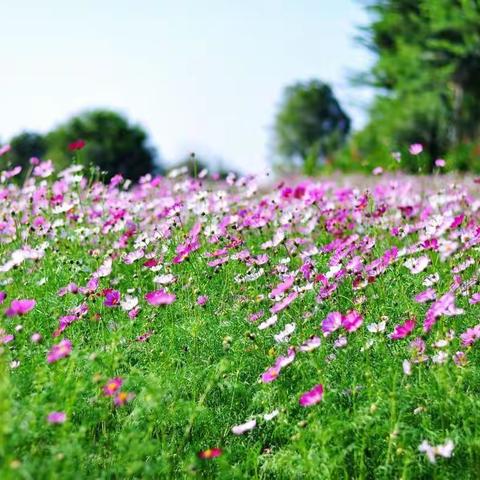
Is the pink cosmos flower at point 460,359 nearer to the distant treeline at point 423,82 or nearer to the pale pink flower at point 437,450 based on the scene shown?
the pale pink flower at point 437,450

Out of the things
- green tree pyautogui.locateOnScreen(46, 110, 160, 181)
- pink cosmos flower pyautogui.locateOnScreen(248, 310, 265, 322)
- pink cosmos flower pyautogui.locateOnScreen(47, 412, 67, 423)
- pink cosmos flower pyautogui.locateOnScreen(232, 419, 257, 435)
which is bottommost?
green tree pyautogui.locateOnScreen(46, 110, 160, 181)

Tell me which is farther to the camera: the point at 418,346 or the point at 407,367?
the point at 418,346

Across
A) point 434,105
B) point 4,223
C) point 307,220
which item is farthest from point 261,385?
point 434,105

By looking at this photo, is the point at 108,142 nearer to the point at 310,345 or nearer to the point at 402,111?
the point at 402,111

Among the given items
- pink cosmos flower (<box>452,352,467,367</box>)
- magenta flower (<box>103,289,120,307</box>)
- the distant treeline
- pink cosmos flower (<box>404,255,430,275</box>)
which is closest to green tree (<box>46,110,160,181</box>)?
the distant treeline

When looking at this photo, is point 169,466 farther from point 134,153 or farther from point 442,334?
point 134,153

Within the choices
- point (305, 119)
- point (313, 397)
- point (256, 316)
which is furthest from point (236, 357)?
point (305, 119)

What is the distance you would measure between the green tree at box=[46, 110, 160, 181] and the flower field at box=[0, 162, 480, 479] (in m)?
17.2

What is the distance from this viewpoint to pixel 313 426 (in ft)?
9.70

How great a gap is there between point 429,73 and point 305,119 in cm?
2534

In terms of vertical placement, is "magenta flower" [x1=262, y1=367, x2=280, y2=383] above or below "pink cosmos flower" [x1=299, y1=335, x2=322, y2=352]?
below

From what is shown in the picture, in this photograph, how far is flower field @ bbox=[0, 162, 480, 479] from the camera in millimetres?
2844

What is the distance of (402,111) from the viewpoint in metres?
20.0

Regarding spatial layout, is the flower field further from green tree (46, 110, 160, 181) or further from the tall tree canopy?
green tree (46, 110, 160, 181)
